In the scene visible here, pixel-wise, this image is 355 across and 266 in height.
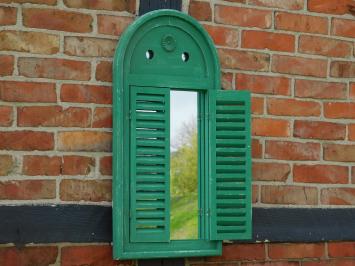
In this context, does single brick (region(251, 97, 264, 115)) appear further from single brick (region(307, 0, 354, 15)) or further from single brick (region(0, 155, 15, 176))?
single brick (region(0, 155, 15, 176))

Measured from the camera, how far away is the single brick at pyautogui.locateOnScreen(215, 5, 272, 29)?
3.49 m

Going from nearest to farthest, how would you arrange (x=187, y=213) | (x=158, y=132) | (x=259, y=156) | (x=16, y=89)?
(x=16, y=89) < (x=158, y=132) < (x=259, y=156) < (x=187, y=213)

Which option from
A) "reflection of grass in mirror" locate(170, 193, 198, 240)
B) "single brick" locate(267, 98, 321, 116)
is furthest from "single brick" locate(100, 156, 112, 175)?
"reflection of grass in mirror" locate(170, 193, 198, 240)

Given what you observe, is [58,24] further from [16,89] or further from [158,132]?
[158,132]

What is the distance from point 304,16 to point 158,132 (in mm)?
1124

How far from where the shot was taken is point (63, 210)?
122 inches

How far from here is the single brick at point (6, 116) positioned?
3026mm

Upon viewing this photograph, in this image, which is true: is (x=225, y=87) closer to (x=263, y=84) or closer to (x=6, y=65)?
(x=263, y=84)

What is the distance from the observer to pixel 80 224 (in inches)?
123

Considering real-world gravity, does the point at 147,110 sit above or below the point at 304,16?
below

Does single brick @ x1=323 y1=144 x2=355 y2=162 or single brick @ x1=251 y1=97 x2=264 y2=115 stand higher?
single brick @ x1=251 y1=97 x2=264 y2=115

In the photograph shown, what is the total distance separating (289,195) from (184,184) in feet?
19.8

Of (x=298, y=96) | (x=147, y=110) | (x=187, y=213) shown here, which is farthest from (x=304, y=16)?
(x=187, y=213)

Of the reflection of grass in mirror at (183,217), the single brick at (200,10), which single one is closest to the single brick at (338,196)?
the single brick at (200,10)
